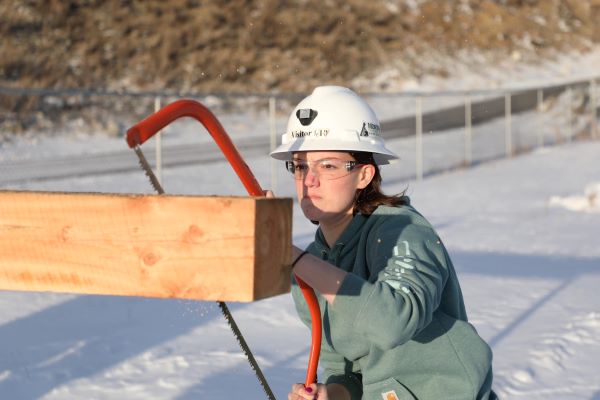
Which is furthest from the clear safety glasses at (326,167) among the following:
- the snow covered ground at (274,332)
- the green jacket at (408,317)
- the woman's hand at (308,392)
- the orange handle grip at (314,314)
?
the snow covered ground at (274,332)

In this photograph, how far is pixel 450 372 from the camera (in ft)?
9.36

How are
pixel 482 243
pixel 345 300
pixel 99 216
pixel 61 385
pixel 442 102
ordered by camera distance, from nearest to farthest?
pixel 99 216
pixel 345 300
pixel 61 385
pixel 482 243
pixel 442 102

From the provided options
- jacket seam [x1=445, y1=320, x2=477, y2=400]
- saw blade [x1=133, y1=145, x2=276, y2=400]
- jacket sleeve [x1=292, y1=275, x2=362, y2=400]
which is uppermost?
saw blade [x1=133, y1=145, x2=276, y2=400]

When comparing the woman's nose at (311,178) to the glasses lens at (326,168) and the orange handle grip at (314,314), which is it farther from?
the orange handle grip at (314,314)

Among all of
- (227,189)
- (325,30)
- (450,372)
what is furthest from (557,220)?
(325,30)

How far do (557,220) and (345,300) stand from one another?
1140cm

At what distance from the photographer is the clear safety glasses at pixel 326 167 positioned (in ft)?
9.19

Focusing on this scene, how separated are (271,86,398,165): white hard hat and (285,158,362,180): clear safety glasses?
4 centimetres

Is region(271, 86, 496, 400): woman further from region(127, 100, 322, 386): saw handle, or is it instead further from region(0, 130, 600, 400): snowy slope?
region(0, 130, 600, 400): snowy slope

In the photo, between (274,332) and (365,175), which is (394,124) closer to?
(274,332)

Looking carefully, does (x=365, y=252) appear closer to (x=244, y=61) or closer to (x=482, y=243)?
(x=482, y=243)

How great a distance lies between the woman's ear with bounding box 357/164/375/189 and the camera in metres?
2.87

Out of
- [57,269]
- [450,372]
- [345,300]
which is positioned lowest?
[450,372]

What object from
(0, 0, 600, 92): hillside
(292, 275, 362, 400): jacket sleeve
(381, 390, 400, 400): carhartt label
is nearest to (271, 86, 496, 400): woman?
(381, 390, 400, 400): carhartt label
